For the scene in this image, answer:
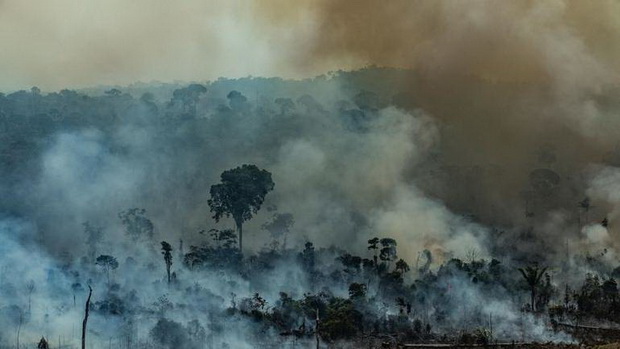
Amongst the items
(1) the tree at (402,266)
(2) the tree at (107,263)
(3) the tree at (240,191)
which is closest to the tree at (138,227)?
(3) the tree at (240,191)

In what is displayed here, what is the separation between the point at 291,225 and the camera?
76.9 m

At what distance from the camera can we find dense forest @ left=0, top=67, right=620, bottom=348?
46.8 meters

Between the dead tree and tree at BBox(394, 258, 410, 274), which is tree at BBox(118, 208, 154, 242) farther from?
the dead tree

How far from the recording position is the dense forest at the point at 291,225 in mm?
46844

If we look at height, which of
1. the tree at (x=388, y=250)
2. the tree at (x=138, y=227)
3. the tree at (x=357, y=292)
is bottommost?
the tree at (x=357, y=292)

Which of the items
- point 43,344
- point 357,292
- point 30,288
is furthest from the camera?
point 357,292

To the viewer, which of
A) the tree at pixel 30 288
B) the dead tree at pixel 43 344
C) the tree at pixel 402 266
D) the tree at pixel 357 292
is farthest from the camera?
the tree at pixel 402 266

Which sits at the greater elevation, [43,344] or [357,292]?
[357,292]

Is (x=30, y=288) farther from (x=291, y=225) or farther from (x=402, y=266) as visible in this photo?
(x=291, y=225)

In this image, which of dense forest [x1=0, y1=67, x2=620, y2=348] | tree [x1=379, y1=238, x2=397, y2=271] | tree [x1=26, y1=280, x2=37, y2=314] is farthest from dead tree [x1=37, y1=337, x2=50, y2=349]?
tree [x1=379, y1=238, x2=397, y2=271]

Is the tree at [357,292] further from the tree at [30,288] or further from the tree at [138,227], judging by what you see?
the tree at [138,227]

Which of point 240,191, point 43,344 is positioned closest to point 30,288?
point 43,344

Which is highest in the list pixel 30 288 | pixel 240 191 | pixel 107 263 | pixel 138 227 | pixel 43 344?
pixel 240 191

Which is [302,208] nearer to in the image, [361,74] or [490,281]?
[490,281]
